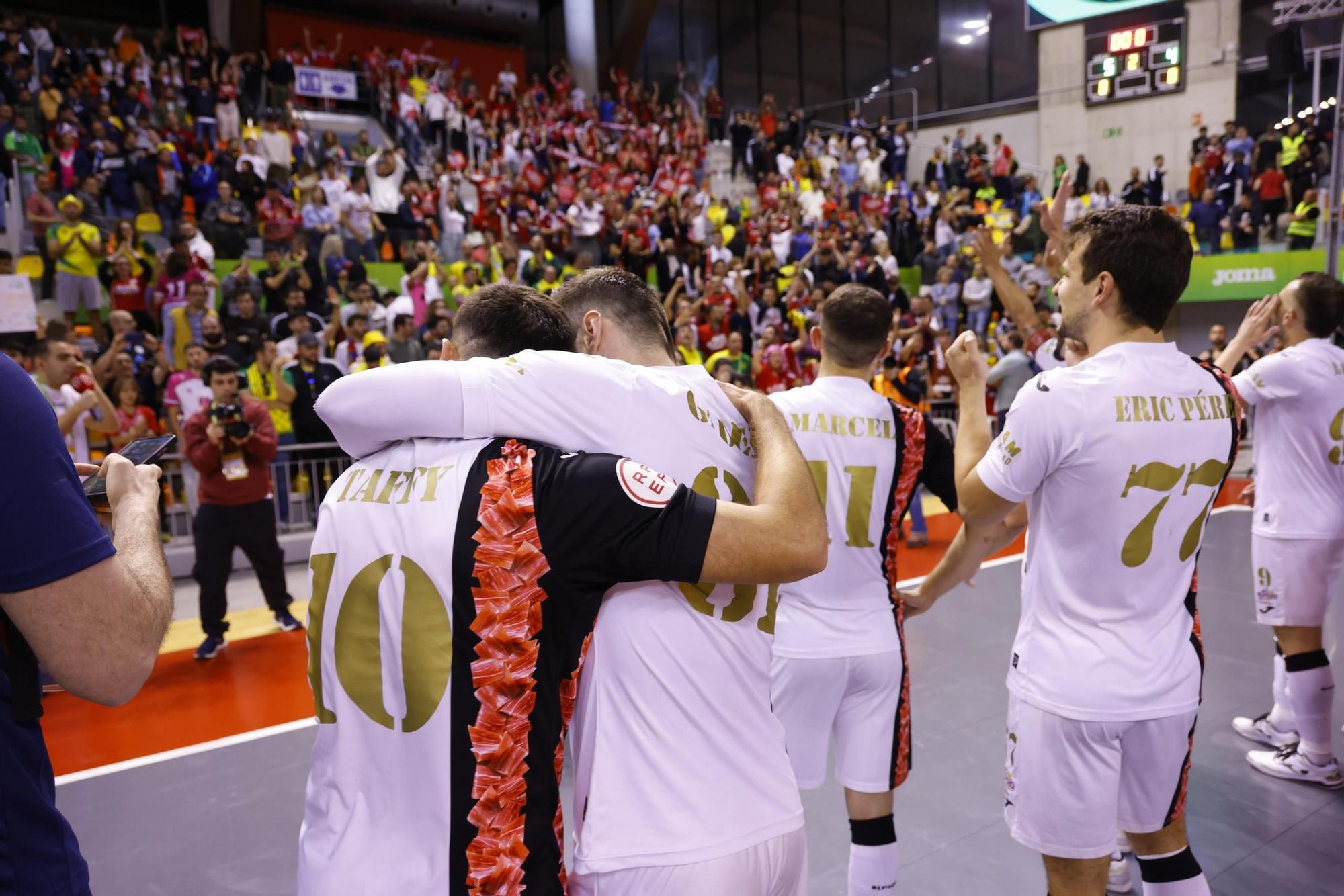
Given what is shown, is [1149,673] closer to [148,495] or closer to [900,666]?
[900,666]

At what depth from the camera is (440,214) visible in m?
13.6

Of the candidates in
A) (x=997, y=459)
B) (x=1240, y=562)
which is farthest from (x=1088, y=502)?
(x=1240, y=562)

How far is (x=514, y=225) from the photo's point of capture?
571 inches

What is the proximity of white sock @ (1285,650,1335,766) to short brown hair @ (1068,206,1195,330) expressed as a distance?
239cm

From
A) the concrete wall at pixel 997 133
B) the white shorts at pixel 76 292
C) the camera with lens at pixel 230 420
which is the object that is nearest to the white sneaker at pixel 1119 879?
the camera with lens at pixel 230 420

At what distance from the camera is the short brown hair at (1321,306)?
3760mm

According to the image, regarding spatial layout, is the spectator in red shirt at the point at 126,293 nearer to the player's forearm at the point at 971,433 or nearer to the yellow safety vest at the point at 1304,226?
the player's forearm at the point at 971,433

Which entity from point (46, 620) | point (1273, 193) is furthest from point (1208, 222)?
point (46, 620)

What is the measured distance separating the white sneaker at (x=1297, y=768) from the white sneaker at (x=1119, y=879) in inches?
47.3

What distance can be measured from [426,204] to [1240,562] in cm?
1129

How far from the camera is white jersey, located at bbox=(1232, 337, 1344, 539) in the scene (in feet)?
12.2

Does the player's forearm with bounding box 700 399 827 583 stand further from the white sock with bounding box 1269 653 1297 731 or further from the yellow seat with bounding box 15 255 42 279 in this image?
the yellow seat with bounding box 15 255 42 279

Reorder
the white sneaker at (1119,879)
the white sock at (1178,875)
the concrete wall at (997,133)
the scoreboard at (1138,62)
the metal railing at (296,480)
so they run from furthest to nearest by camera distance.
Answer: the concrete wall at (997,133) → the scoreboard at (1138,62) → the metal railing at (296,480) → the white sneaker at (1119,879) → the white sock at (1178,875)

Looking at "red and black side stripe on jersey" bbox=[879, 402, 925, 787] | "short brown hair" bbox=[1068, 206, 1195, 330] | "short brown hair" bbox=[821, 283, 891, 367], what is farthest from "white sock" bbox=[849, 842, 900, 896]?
"short brown hair" bbox=[1068, 206, 1195, 330]
